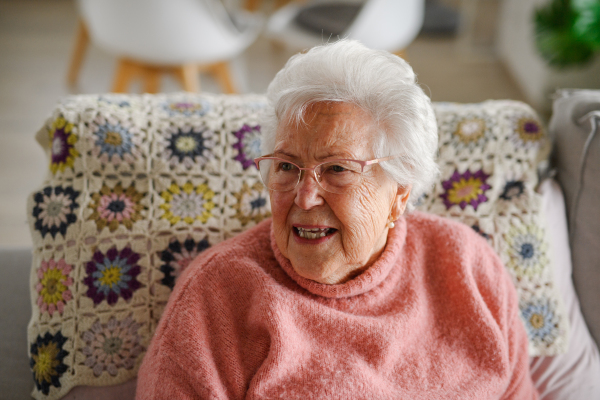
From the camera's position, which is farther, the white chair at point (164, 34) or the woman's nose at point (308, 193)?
the white chair at point (164, 34)

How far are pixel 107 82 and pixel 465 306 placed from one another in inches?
144

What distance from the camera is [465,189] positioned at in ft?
4.79

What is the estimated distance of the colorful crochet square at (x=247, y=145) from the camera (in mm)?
1405

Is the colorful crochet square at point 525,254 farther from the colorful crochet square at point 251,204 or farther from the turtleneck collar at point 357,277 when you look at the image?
the colorful crochet square at point 251,204

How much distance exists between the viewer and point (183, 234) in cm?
132

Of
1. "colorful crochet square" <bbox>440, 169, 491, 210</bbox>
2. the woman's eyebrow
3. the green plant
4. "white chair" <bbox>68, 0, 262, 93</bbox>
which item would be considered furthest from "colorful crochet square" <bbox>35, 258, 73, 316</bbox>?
the green plant

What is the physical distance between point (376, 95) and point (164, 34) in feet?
7.30

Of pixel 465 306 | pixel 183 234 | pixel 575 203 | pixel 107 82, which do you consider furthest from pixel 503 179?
pixel 107 82

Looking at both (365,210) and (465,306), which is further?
(465,306)

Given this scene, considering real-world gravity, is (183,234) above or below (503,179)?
below

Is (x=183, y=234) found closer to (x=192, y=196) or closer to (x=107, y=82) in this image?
(x=192, y=196)

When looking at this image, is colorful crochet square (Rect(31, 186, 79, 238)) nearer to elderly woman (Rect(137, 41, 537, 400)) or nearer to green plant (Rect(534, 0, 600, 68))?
elderly woman (Rect(137, 41, 537, 400))

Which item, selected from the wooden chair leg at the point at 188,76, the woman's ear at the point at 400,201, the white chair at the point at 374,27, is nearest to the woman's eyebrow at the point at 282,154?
the woman's ear at the point at 400,201

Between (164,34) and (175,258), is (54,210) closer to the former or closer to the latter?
(175,258)
